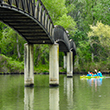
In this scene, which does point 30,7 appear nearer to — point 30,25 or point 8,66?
point 30,25

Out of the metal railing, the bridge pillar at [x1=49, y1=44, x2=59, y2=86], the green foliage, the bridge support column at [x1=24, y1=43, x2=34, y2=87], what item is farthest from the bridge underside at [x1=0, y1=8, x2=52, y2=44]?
the green foliage

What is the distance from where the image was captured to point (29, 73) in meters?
38.5

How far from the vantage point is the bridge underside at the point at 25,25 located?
26.0m

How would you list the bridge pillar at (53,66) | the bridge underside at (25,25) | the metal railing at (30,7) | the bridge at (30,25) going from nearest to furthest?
the metal railing at (30,7) < the bridge at (30,25) < the bridge underside at (25,25) < the bridge pillar at (53,66)

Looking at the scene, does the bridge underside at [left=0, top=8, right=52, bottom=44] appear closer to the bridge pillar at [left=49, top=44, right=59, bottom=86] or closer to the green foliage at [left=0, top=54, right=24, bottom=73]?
the bridge pillar at [left=49, top=44, right=59, bottom=86]

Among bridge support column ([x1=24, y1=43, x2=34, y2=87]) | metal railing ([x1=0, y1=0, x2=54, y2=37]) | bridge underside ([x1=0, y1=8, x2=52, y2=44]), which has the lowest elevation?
bridge support column ([x1=24, y1=43, x2=34, y2=87])

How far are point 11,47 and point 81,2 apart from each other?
3102cm

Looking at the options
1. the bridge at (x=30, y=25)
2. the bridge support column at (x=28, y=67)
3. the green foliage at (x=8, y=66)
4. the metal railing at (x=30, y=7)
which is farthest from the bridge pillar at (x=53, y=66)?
the green foliage at (x=8, y=66)

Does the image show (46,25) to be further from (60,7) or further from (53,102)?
(60,7)

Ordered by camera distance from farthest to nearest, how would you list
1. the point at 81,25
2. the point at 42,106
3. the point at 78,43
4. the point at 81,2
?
the point at 81,2
the point at 81,25
the point at 78,43
the point at 42,106

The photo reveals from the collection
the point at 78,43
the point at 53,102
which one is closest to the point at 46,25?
the point at 53,102

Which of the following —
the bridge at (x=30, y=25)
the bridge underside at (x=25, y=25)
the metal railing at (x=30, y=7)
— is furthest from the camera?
the bridge underside at (x=25, y=25)

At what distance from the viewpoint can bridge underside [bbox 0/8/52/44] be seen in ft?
85.1

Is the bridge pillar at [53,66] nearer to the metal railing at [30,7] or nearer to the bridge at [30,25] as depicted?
the bridge at [30,25]
